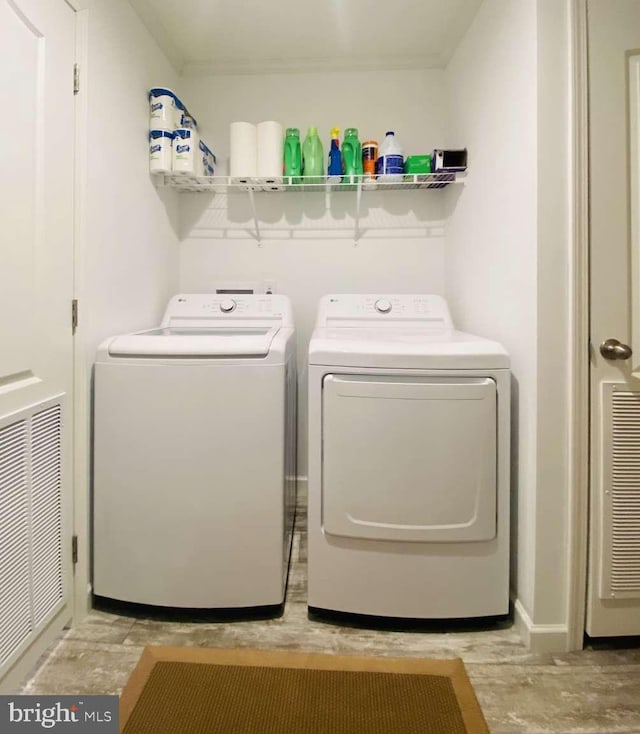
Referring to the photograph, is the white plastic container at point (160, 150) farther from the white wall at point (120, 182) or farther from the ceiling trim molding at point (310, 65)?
the ceiling trim molding at point (310, 65)

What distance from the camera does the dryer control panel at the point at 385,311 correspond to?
2.01m

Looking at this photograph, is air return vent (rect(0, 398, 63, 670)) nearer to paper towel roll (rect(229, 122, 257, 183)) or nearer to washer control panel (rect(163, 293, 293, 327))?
washer control panel (rect(163, 293, 293, 327))

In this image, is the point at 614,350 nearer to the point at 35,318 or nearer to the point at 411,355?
→ the point at 411,355

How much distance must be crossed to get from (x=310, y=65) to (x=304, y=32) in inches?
9.4

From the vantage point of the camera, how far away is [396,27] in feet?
6.34

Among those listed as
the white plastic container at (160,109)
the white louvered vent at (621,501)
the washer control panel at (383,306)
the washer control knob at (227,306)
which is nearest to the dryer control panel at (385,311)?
the washer control panel at (383,306)

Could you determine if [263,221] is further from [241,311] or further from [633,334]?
[633,334]

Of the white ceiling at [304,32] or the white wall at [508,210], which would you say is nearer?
the white wall at [508,210]

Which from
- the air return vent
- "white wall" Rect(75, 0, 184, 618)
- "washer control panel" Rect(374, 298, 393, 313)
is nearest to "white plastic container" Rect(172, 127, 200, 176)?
"white wall" Rect(75, 0, 184, 618)

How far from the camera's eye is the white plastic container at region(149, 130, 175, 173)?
1.83 meters

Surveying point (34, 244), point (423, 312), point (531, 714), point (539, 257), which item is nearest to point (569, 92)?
point (539, 257)

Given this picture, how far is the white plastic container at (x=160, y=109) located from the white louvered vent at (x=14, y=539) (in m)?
1.38

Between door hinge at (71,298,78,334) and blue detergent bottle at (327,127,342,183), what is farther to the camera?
blue detergent bottle at (327,127,342,183)

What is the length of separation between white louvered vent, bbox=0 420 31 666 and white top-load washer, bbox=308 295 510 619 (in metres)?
0.83
